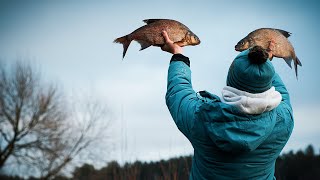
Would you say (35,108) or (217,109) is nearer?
(217,109)

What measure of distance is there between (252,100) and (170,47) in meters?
0.83

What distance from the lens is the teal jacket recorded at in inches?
69.9

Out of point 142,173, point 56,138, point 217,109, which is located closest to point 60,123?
point 56,138

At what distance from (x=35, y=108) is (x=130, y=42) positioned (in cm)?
2476

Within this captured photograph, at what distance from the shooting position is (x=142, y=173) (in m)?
6.70

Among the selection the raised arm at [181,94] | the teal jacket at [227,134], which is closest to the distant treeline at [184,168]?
the raised arm at [181,94]

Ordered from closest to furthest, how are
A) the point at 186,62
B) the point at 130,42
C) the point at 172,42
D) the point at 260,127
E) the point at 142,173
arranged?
the point at 260,127 < the point at 186,62 < the point at 172,42 < the point at 130,42 < the point at 142,173

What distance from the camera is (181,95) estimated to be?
2.04m

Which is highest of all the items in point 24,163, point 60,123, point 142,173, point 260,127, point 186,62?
point 186,62

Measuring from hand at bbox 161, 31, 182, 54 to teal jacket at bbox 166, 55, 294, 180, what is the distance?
1.30ft

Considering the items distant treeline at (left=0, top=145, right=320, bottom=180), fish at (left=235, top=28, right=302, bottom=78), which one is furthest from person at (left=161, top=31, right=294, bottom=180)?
distant treeline at (left=0, top=145, right=320, bottom=180)

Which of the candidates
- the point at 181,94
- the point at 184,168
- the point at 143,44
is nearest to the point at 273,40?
the point at 143,44

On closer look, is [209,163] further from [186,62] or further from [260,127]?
[186,62]

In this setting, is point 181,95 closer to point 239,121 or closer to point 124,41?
point 239,121
